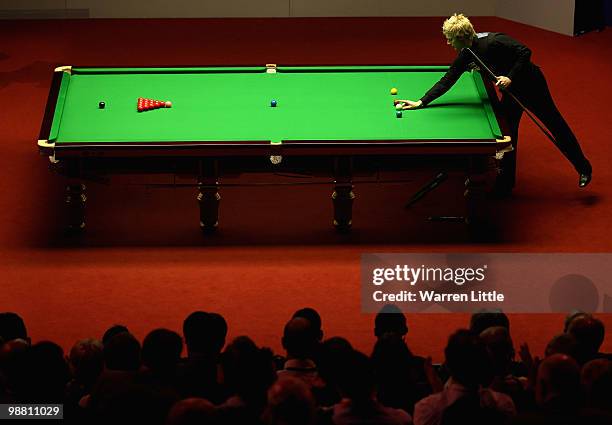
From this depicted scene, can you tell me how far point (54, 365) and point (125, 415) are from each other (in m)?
0.59

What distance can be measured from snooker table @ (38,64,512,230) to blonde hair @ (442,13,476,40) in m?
0.44

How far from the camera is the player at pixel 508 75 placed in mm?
8961

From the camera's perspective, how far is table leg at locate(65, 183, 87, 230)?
8.70m

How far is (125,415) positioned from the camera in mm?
4883

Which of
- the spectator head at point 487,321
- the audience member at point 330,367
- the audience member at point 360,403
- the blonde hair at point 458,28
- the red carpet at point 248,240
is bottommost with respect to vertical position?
the audience member at point 360,403

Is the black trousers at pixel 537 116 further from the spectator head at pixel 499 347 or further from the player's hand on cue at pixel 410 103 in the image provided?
the spectator head at pixel 499 347

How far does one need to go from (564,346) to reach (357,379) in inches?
45.8

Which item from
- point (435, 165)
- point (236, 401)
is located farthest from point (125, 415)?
point (435, 165)

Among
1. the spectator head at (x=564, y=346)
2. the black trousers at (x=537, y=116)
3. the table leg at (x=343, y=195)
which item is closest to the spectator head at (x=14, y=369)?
the spectator head at (x=564, y=346)

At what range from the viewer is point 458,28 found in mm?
8984

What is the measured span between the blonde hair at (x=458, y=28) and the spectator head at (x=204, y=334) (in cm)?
381

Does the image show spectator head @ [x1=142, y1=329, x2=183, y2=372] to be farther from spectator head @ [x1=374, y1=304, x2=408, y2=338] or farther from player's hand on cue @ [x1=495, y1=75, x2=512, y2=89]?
player's hand on cue @ [x1=495, y1=75, x2=512, y2=89]

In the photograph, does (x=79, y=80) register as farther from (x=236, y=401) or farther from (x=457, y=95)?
(x=236, y=401)

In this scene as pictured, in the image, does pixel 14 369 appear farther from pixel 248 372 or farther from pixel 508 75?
pixel 508 75
